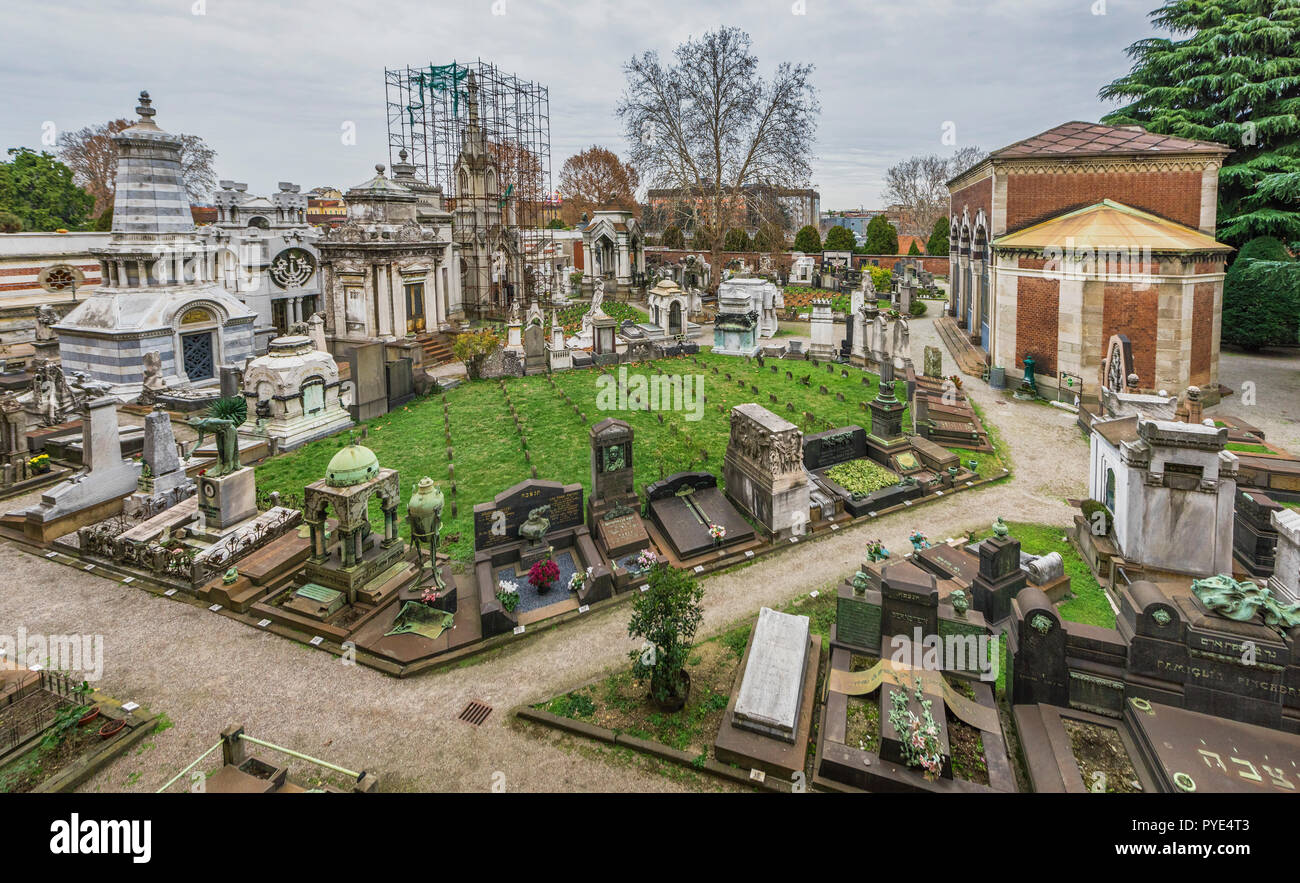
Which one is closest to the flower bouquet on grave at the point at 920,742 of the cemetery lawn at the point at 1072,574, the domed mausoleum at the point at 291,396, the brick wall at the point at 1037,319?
the cemetery lawn at the point at 1072,574

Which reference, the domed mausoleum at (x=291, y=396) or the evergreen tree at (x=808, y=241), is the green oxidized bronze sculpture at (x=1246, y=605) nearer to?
the domed mausoleum at (x=291, y=396)

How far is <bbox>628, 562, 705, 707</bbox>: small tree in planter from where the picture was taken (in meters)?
7.18

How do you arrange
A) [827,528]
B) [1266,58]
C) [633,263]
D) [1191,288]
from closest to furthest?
[827,528], [1191,288], [1266,58], [633,263]

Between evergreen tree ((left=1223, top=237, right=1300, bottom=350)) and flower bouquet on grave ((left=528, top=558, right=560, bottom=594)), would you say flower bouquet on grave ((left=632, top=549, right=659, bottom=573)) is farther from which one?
evergreen tree ((left=1223, top=237, right=1300, bottom=350))

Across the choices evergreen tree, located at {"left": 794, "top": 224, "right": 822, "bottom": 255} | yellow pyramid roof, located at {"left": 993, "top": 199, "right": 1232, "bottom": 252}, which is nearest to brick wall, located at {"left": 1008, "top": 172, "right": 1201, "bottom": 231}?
yellow pyramid roof, located at {"left": 993, "top": 199, "right": 1232, "bottom": 252}

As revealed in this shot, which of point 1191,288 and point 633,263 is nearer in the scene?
point 1191,288

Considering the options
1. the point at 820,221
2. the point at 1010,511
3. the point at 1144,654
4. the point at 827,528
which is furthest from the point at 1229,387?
the point at 820,221

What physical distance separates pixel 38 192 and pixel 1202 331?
51688mm

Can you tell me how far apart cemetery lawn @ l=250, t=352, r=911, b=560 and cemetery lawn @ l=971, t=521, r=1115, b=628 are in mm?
5372

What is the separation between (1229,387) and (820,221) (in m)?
89.0

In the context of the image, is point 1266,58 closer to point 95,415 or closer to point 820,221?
Answer: point 95,415

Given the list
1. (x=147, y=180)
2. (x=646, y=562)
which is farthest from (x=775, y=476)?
(x=147, y=180)

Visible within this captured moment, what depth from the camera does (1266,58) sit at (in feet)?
83.5

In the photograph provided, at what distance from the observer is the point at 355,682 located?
7898 mm
